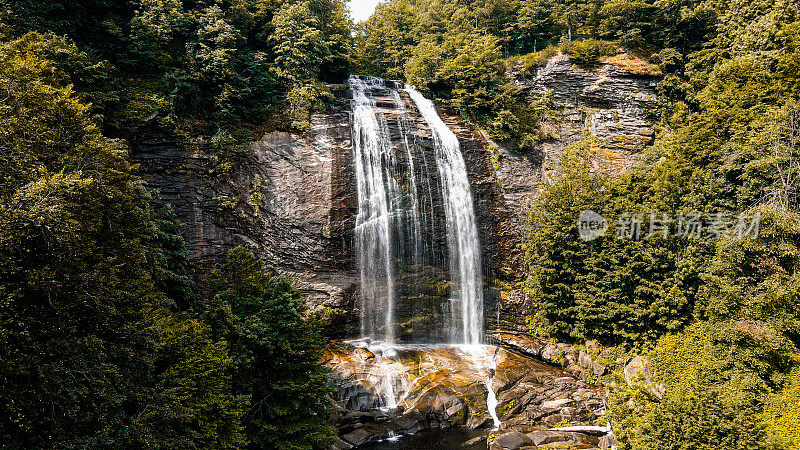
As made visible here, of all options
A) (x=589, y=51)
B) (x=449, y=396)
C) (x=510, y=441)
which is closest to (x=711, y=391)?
(x=510, y=441)

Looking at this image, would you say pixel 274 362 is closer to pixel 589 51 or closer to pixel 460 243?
pixel 460 243

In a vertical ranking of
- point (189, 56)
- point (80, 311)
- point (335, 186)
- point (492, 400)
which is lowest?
point (492, 400)

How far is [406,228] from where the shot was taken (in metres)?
21.2

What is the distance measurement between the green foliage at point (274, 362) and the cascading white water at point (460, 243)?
1038 centimetres

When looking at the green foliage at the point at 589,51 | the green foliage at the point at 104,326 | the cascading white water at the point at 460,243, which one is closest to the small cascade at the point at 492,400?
the cascading white water at the point at 460,243

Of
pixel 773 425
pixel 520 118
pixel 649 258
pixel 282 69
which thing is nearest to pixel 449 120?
pixel 520 118

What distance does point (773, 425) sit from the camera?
456 inches

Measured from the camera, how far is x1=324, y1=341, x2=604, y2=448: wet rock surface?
14.9 metres

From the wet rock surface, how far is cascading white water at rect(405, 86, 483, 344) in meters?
2.92

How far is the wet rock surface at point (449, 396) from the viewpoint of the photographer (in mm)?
14922

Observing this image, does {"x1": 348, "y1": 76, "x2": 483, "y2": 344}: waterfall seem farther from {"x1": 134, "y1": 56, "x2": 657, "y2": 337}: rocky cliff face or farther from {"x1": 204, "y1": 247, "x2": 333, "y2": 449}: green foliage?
{"x1": 204, "y1": 247, "x2": 333, "y2": 449}: green foliage

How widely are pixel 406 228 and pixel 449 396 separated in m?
8.59

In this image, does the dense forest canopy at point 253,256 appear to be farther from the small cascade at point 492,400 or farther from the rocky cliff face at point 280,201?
the small cascade at point 492,400

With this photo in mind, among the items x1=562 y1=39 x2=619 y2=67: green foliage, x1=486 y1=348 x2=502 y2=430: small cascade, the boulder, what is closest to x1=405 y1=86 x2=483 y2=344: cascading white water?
x1=486 y1=348 x2=502 y2=430: small cascade
